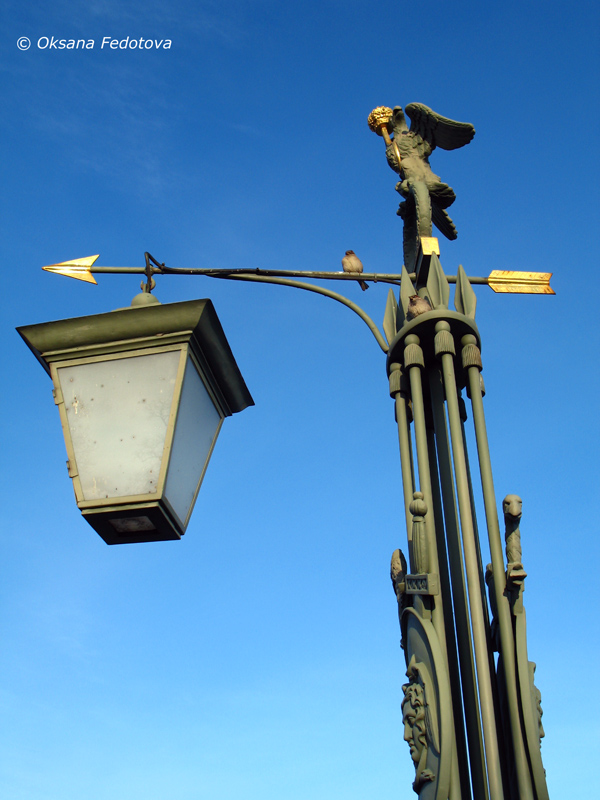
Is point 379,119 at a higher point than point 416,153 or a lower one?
higher

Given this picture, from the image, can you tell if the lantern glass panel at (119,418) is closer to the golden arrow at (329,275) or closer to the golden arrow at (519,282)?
the golden arrow at (329,275)

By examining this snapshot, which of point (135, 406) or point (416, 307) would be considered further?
point (416, 307)

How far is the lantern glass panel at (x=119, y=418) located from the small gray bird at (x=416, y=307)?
163 cm

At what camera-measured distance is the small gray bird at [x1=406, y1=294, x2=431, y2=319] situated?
4355 mm

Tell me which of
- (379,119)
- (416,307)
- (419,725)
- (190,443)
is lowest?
(419,725)

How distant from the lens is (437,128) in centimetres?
502

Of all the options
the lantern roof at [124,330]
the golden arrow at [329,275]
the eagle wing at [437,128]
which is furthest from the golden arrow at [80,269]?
the eagle wing at [437,128]

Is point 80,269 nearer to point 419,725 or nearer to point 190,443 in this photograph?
point 190,443

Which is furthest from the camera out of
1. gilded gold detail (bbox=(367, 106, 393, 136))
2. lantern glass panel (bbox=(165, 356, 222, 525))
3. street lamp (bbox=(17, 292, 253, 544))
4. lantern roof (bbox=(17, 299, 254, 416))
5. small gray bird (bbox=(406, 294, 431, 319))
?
gilded gold detail (bbox=(367, 106, 393, 136))

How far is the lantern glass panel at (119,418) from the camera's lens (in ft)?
9.66

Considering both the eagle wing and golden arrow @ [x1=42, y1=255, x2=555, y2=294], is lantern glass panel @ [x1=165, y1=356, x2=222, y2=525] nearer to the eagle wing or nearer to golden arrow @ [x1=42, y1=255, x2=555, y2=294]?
golden arrow @ [x1=42, y1=255, x2=555, y2=294]

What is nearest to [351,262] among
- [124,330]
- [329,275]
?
[329,275]

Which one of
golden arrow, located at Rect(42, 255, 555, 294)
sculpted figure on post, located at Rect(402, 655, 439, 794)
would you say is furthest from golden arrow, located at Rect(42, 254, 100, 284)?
sculpted figure on post, located at Rect(402, 655, 439, 794)

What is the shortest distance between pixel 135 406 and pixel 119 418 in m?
0.08
